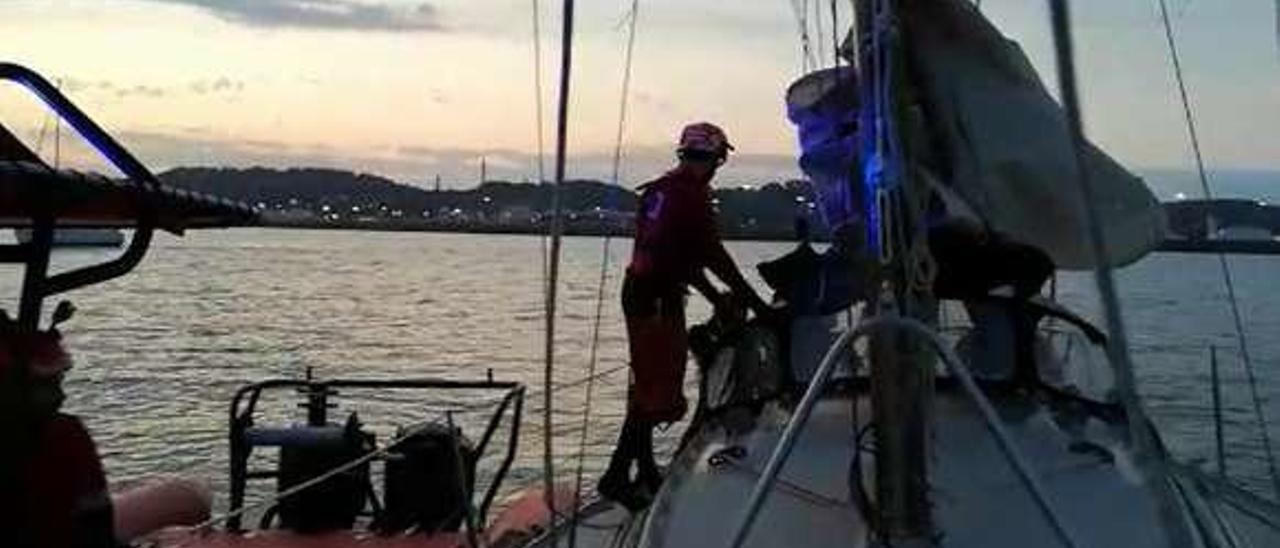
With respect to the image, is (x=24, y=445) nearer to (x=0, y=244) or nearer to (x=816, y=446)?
(x=0, y=244)

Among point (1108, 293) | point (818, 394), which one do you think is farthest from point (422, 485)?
point (1108, 293)

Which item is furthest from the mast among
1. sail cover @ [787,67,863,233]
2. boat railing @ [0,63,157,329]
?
boat railing @ [0,63,157,329]

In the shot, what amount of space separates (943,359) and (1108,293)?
121cm

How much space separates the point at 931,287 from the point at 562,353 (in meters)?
36.7

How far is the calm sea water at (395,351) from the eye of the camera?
23.9m

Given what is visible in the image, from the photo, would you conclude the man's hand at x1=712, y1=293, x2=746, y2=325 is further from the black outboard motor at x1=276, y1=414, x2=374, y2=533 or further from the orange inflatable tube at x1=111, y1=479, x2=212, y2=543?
the orange inflatable tube at x1=111, y1=479, x2=212, y2=543

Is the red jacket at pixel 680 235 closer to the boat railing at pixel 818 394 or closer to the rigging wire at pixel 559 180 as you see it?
the rigging wire at pixel 559 180

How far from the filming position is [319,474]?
11.0 m

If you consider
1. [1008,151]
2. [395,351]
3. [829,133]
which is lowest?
[395,351]

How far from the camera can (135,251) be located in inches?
199

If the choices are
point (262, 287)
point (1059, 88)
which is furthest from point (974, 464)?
point (262, 287)

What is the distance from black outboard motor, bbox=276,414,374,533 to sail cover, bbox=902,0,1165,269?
6.33m

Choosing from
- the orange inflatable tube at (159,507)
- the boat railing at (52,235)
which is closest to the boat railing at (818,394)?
the boat railing at (52,235)

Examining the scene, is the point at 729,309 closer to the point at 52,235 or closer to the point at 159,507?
the point at 52,235
